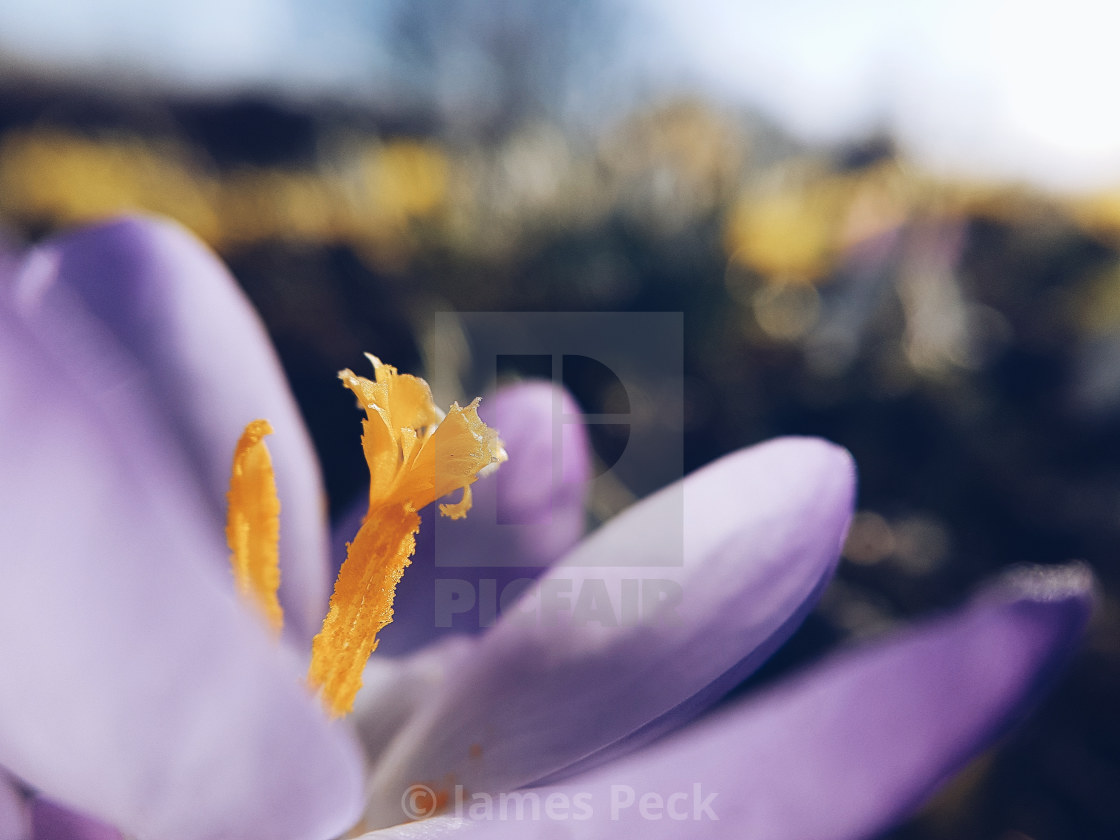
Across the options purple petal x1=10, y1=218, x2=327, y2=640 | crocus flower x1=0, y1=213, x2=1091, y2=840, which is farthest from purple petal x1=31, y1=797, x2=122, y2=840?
purple petal x1=10, y1=218, x2=327, y2=640

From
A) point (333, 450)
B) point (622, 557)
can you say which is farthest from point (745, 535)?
point (333, 450)

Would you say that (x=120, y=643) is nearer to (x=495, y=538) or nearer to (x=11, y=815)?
(x=11, y=815)

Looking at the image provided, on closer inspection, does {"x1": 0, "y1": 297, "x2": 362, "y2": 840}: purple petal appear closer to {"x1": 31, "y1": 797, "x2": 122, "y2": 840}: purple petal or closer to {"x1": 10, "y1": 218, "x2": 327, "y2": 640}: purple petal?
{"x1": 31, "y1": 797, "x2": 122, "y2": 840}: purple petal

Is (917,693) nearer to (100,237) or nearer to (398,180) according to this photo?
(100,237)

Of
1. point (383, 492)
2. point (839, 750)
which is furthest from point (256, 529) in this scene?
point (839, 750)

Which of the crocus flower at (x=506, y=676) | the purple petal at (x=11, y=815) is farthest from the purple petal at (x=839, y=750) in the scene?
the purple petal at (x=11, y=815)

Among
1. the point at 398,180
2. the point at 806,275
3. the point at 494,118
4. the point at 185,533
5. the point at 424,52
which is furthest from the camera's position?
the point at 424,52

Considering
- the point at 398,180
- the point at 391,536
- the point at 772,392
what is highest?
the point at 391,536
